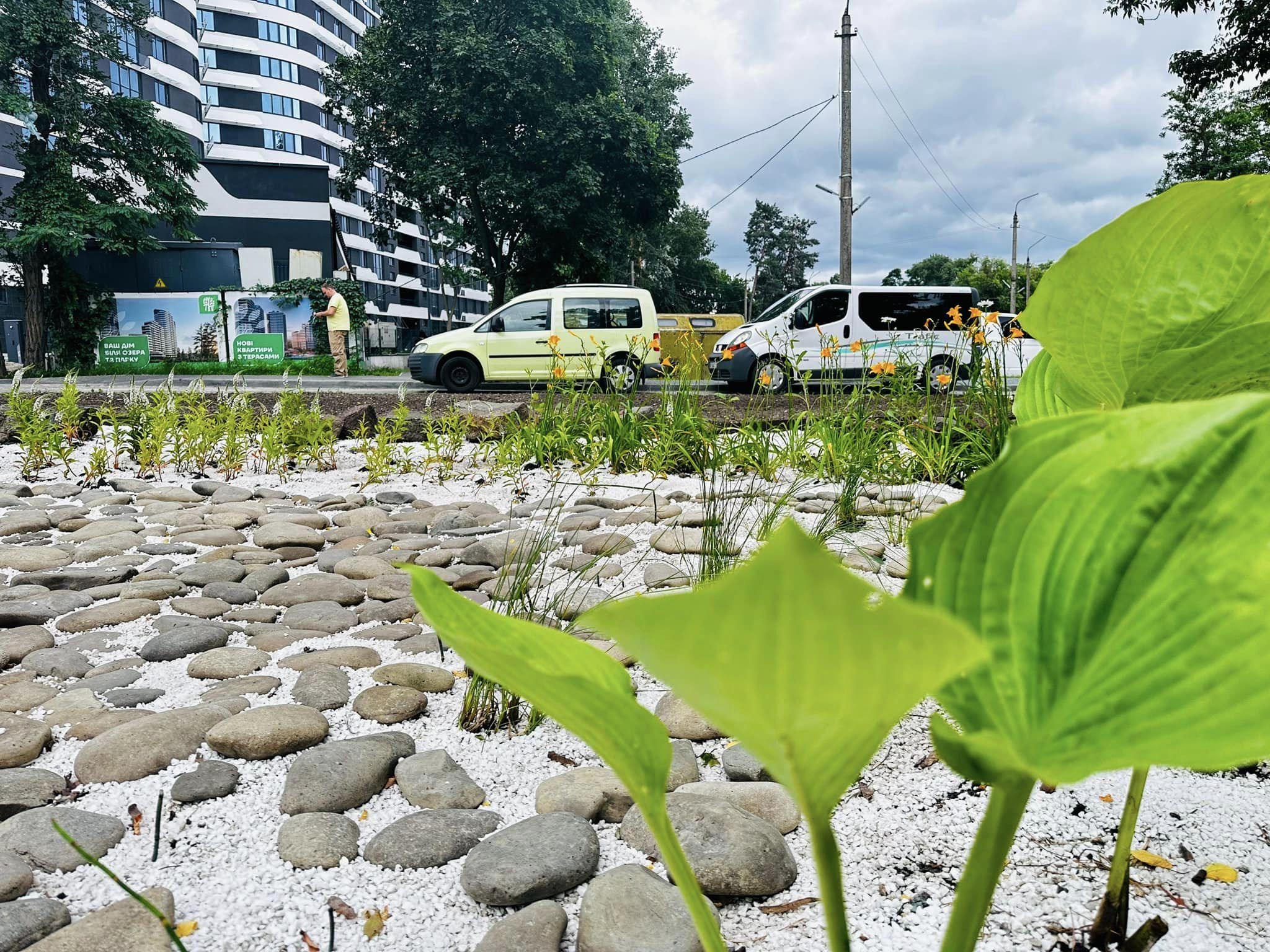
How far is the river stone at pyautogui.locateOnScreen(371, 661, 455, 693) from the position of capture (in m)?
2.14

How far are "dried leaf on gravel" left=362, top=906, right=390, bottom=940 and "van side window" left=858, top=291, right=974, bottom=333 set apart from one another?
12430mm

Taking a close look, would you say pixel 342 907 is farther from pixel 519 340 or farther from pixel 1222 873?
pixel 519 340

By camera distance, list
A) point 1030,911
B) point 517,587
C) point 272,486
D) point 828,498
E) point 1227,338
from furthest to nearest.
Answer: point 272,486 < point 828,498 < point 517,587 < point 1030,911 < point 1227,338

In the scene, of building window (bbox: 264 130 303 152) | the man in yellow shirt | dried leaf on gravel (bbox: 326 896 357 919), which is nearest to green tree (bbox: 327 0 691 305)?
the man in yellow shirt

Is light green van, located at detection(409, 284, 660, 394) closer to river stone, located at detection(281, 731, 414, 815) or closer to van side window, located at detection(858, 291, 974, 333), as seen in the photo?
van side window, located at detection(858, 291, 974, 333)

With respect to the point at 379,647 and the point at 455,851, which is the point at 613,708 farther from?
the point at 379,647

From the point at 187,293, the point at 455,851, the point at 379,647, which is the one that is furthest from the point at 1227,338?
the point at 187,293

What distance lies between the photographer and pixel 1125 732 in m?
0.28

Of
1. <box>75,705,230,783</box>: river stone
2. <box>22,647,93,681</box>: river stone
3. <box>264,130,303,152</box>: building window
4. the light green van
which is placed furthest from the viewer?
<box>264,130,303,152</box>: building window

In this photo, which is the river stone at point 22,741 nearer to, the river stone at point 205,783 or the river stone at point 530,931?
the river stone at point 205,783

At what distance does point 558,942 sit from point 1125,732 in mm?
1135

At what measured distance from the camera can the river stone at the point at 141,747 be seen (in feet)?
5.57

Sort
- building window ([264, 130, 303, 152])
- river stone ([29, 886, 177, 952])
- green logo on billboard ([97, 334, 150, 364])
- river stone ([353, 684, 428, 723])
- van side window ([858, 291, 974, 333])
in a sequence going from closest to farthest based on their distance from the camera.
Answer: river stone ([29, 886, 177, 952]) → river stone ([353, 684, 428, 723]) → van side window ([858, 291, 974, 333]) → green logo on billboard ([97, 334, 150, 364]) → building window ([264, 130, 303, 152])

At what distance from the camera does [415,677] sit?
7.07 ft
